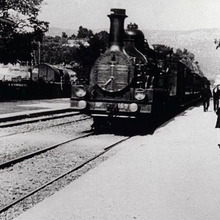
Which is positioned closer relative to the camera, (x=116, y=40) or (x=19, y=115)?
(x=116, y=40)

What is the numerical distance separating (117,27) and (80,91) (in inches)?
94.3

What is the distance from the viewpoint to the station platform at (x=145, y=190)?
17.3ft

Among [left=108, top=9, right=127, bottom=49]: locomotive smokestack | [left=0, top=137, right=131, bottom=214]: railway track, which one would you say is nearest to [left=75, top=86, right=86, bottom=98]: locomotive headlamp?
[left=108, top=9, right=127, bottom=49]: locomotive smokestack

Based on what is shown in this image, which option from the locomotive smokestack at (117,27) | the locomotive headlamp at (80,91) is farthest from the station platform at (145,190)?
the locomotive smokestack at (117,27)

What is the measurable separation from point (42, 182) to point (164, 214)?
9.41ft

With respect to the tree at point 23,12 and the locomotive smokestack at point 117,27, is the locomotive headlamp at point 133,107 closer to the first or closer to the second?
the locomotive smokestack at point 117,27

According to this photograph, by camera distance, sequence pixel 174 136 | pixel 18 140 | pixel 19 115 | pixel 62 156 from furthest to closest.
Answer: pixel 19 115
pixel 174 136
pixel 18 140
pixel 62 156

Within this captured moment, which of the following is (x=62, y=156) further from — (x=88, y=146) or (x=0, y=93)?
(x=0, y=93)

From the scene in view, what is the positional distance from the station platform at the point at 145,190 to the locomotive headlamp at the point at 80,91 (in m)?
4.39

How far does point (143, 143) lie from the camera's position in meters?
11.5

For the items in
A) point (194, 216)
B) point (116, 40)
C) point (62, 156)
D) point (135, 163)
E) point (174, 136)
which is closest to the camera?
point (194, 216)

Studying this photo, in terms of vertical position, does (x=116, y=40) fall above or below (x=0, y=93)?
above

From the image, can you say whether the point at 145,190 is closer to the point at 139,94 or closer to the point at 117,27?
the point at 139,94

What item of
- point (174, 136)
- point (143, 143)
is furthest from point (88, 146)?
point (174, 136)
